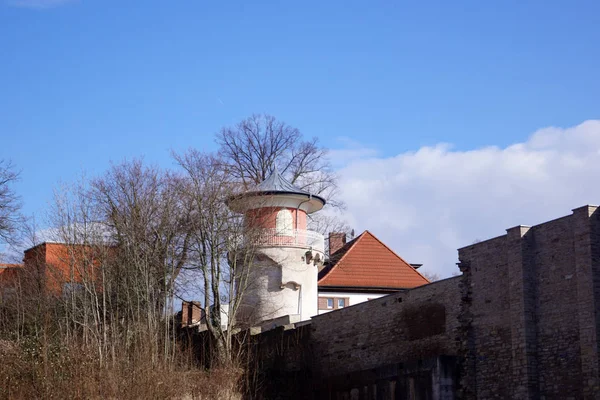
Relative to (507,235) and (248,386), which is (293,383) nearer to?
(248,386)

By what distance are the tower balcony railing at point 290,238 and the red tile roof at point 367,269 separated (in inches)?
227

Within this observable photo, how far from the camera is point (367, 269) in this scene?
147 feet

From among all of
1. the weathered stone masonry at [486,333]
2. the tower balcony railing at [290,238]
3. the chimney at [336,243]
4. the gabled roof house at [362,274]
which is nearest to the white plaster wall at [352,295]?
the gabled roof house at [362,274]

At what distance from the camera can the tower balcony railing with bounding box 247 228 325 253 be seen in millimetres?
36438

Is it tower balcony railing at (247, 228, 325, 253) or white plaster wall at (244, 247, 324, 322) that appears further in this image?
white plaster wall at (244, 247, 324, 322)

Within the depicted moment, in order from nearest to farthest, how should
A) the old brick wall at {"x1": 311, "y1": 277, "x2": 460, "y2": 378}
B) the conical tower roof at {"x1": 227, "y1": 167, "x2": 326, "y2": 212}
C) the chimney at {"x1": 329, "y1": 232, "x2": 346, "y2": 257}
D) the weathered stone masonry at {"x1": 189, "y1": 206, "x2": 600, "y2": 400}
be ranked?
the weathered stone masonry at {"x1": 189, "y1": 206, "x2": 600, "y2": 400} → the old brick wall at {"x1": 311, "y1": 277, "x2": 460, "y2": 378} → the conical tower roof at {"x1": 227, "y1": 167, "x2": 326, "y2": 212} → the chimney at {"x1": 329, "y1": 232, "x2": 346, "y2": 257}

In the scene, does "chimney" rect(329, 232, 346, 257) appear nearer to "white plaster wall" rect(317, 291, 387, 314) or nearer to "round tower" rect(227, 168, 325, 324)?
"white plaster wall" rect(317, 291, 387, 314)

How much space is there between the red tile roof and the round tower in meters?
6.27

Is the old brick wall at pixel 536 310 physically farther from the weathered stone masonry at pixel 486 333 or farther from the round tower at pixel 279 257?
the round tower at pixel 279 257

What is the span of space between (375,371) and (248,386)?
143 inches

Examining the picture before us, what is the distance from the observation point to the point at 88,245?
1297 inches

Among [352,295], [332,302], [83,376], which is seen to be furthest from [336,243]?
[83,376]

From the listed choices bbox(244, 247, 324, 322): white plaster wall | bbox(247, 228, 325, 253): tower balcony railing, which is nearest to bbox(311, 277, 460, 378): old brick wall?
bbox(244, 247, 324, 322): white plaster wall

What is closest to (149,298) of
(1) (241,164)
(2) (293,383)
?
(2) (293,383)
